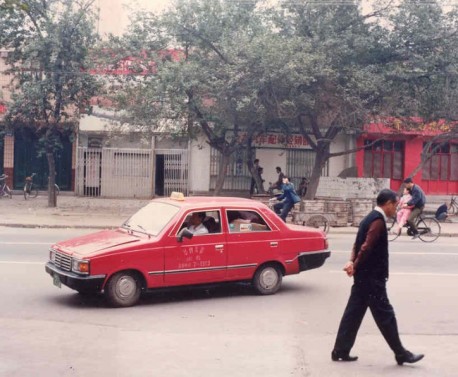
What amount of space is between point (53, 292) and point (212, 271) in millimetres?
2360

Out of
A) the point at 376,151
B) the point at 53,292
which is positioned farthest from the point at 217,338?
the point at 376,151

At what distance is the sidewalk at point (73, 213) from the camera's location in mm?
19266

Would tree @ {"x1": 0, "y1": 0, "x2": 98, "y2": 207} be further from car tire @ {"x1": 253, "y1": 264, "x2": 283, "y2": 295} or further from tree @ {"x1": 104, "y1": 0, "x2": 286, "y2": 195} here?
car tire @ {"x1": 253, "y1": 264, "x2": 283, "y2": 295}

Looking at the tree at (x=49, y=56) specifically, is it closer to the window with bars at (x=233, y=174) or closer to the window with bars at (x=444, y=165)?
the window with bars at (x=233, y=174)

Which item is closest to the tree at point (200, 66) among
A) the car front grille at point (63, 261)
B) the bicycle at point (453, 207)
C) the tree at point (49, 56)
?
the tree at point (49, 56)

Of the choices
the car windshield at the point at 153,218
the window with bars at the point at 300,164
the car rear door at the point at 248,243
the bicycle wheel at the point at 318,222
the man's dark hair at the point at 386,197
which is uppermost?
the window with bars at the point at 300,164

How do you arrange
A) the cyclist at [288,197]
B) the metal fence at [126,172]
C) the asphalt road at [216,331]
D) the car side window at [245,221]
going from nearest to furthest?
1. the asphalt road at [216,331]
2. the car side window at [245,221]
3. the cyclist at [288,197]
4. the metal fence at [126,172]

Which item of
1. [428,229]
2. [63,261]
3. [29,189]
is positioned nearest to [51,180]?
[29,189]

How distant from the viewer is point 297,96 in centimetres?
1997

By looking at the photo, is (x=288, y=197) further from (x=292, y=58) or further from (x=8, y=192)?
(x=8, y=192)

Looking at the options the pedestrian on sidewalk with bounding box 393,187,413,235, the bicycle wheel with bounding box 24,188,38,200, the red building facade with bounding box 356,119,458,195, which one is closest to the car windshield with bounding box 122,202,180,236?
the pedestrian on sidewalk with bounding box 393,187,413,235

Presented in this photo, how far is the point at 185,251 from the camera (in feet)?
27.8

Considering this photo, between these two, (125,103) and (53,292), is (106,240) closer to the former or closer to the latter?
(53,292)

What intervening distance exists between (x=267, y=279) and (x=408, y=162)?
24.2 m
